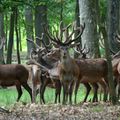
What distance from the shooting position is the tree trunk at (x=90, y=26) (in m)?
17.1

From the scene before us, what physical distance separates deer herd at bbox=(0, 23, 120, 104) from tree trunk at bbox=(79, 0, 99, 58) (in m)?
0.91

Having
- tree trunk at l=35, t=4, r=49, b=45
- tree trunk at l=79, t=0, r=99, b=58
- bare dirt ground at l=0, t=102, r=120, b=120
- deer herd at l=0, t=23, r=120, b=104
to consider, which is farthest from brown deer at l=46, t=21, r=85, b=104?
tree trunk at l=35, t=4, r=49, b=45

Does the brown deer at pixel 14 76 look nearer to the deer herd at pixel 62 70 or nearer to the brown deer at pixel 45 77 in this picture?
the deer herd at pixel 62 70

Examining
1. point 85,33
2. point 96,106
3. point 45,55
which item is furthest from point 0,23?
point 96,106

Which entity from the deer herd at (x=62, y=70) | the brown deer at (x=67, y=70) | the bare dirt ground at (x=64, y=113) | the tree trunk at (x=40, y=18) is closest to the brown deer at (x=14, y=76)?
the deer herd at (x=62, y=70)

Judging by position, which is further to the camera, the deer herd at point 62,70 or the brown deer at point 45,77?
the brown deer at point 45,77

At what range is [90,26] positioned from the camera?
57.0 ft

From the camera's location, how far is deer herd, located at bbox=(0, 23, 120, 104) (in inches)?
528

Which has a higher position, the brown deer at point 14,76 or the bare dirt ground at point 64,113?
the brown deer at point 14,76

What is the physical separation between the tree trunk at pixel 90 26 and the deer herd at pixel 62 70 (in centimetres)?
91

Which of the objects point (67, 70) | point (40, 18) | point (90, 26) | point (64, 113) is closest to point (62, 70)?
point (67, 70)

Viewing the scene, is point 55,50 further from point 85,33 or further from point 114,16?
point 114,16

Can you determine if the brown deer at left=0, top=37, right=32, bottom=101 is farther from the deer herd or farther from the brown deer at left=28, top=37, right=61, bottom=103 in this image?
the brown deer at left=28, top=37, right=61, bottom=103

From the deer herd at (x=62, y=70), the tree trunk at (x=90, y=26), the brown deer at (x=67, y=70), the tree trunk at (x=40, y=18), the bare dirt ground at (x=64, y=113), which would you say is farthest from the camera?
the tree trunk at (x=40, y=18)
